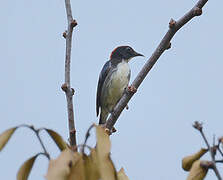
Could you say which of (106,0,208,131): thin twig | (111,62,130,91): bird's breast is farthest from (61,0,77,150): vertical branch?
(111,62,130,91): bird's breast

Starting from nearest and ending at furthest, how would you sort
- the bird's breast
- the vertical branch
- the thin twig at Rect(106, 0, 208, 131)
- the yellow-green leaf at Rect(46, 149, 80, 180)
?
the yellow-green leaf at Rect(46, 149, 80, 180), the vertical branch, the thin twig at Rect(106, 0, 208, 131), the bird's breast

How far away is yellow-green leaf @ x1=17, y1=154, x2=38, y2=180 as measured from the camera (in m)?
1.75

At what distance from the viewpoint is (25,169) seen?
1761 mm

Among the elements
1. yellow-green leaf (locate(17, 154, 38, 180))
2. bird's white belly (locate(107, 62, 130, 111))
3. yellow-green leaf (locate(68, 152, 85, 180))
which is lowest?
yellow-green leaf (locate(68, 152, 85, 180))

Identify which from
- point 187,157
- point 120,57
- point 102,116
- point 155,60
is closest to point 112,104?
point 102,116

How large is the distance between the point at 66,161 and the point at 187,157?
19.6 inches

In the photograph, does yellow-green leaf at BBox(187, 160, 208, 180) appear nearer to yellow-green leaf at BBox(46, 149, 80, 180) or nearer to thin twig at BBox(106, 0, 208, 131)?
yellow-green leaf at BBox(46, 149, 80, 180)

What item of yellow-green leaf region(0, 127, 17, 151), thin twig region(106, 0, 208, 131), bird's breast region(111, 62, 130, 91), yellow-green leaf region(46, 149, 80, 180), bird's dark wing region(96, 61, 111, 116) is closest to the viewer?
yellow-green leaf region(46, 149, 80, 180)

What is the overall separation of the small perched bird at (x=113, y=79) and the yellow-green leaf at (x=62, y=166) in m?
6.82

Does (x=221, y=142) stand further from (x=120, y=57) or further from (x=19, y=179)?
(x=120, y=57)

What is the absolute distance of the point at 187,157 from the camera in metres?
1.81

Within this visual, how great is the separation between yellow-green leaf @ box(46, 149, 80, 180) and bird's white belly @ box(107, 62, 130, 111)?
22.4 feet

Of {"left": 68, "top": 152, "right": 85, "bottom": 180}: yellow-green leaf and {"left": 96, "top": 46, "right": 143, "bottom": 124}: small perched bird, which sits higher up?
{"left": 96, "top": 46, "right": 143, "bottom": 124}: small perched bird

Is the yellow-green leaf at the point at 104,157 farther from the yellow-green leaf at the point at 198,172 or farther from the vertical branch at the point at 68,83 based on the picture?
the vertical branch at the point at 68,83
